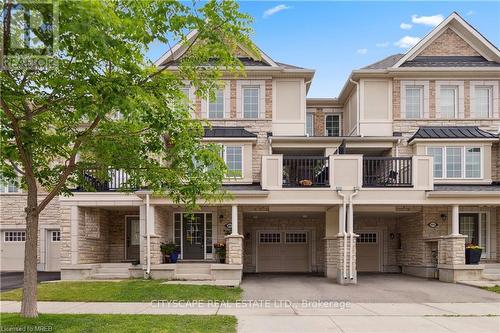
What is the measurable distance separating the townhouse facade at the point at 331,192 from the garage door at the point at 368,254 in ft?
0.15

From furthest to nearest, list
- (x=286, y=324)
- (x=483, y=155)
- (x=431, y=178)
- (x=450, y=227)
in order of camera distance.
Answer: (x=483, y=155)
(x=450, y=227)
(x=431, y=178)
(x=286, y=324)

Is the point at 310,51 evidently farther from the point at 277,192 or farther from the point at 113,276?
the point at 113,276

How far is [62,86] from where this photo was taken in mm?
7273

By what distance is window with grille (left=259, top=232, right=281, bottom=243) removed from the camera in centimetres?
2022

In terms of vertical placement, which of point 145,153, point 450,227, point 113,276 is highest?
point 145,153

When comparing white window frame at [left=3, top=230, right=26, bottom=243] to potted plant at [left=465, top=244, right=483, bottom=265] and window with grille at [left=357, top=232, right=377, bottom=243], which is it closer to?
window with grille at [left=357, top=232, right=377, bottom=243]

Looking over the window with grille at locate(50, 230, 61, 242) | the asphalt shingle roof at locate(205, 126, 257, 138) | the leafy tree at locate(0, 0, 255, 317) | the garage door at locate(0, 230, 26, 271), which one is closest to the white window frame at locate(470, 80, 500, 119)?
the asphalt shingle roof at locate(205, 126, 257, 138)

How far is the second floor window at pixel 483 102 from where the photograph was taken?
19.0m

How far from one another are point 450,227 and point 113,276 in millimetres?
13153

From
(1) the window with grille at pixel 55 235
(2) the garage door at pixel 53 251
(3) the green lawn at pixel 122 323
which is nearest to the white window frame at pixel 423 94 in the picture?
(3) the green lawn at pixel 122 323

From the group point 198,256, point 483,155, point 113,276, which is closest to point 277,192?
point 198,256

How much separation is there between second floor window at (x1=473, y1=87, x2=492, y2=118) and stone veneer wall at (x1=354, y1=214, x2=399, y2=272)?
6009 millimetres

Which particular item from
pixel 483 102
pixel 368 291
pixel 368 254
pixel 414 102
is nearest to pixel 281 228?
pixel 368 254

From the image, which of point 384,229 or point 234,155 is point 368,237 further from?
point 234,155
